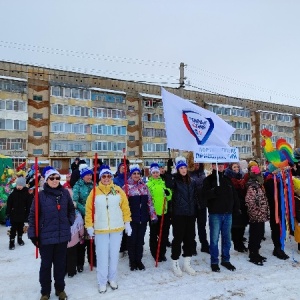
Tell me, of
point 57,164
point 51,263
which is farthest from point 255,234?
point 57,164

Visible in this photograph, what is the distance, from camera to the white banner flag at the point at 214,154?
5812 mm

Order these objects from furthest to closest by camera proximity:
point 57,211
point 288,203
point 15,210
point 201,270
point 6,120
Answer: point 6,120, point 15,210, point 288,203, point 201,270, point 57,211

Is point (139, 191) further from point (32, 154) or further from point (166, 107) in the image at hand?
point (32, 154)

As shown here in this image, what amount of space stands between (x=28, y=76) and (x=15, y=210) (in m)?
37.0

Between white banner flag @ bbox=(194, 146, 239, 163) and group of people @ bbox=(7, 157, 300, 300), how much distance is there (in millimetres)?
213

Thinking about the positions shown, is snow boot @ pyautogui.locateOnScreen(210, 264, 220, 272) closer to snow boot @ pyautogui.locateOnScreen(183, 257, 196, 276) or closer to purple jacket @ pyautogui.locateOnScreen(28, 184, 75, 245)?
snow boot @ pyautogui.locateOnScreen(183, 257, 196, 276)

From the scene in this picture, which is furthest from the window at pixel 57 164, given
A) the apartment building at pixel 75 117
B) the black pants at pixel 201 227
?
the black pants at pixel 201 227

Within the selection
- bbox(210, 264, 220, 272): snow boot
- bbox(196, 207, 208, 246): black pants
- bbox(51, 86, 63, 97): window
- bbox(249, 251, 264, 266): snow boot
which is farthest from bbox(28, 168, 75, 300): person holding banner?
bbox(51, 86, 63, 97): window

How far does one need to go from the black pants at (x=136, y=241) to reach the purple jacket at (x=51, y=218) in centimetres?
151

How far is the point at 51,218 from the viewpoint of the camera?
15.2ft

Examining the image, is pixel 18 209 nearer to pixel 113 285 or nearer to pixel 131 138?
pixel 113 285

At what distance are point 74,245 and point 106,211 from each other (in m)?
1.06

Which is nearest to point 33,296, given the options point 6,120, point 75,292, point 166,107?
point 75,292

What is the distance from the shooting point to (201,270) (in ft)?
19.3
